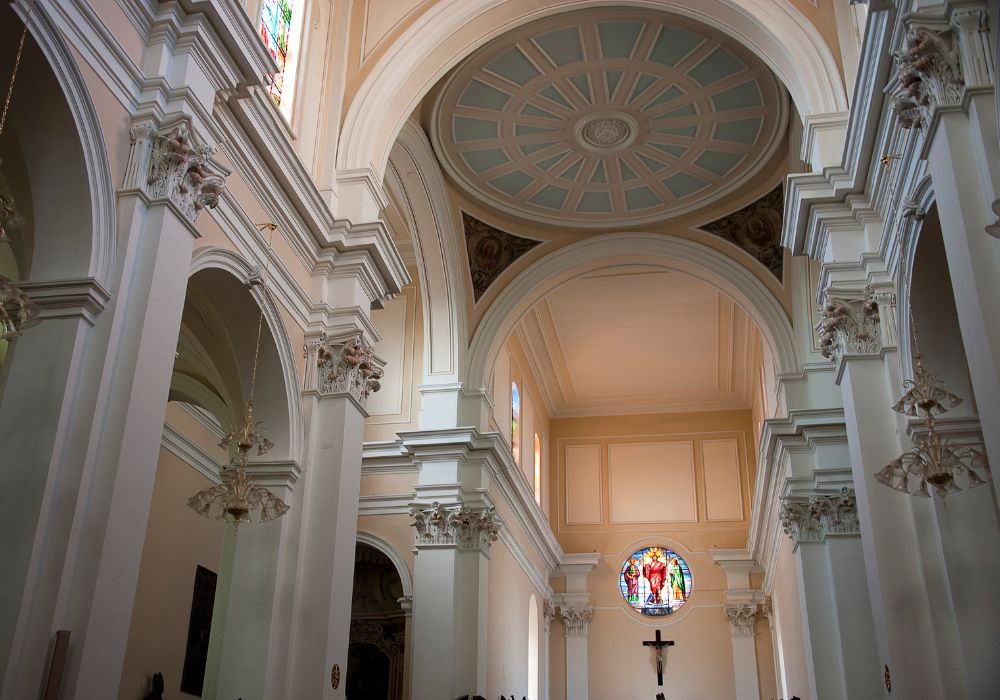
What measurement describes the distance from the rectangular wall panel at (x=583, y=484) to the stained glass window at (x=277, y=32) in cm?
1515

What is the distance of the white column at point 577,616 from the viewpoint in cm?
2088

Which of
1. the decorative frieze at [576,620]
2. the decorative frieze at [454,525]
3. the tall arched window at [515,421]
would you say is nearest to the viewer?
the decorative frieze at [454,525]

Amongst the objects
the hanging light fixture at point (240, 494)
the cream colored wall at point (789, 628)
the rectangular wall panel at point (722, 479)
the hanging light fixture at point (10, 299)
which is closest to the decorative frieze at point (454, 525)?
the cream colored wall at point (789, 628)

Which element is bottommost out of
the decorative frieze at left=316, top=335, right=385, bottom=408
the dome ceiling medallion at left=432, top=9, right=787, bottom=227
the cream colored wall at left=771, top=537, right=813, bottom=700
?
the cream colored wall at left=771, top=537, right=813, bottom=700

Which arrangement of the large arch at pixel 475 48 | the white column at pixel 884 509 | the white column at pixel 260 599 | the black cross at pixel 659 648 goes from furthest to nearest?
1. the black cross at pixel 659 648
2. the large arch at pixel 475 48
3. the white column at pixel 260 599
4. the white column at pixel 884 509

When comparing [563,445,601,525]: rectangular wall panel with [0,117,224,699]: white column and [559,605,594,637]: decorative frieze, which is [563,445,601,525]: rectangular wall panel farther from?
[0,117,224,699]: white column

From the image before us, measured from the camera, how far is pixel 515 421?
18547 mm

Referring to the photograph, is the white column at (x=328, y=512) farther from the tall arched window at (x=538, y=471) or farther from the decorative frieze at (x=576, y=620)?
the decorative frieze at (x=576, y=620)

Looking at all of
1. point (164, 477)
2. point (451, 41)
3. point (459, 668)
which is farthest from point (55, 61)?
point (459, 668)

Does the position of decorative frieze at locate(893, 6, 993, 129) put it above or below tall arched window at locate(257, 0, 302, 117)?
below

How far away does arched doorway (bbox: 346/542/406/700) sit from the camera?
14.7m

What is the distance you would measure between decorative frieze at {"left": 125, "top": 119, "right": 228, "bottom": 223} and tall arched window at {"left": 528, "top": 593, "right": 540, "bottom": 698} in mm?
13968

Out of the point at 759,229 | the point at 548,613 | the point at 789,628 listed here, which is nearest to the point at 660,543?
the point at 548,613

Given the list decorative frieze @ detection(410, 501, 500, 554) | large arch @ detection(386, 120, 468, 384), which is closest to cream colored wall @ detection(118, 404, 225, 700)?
decorative frieze @ detection(410, 501, 500, 554)
